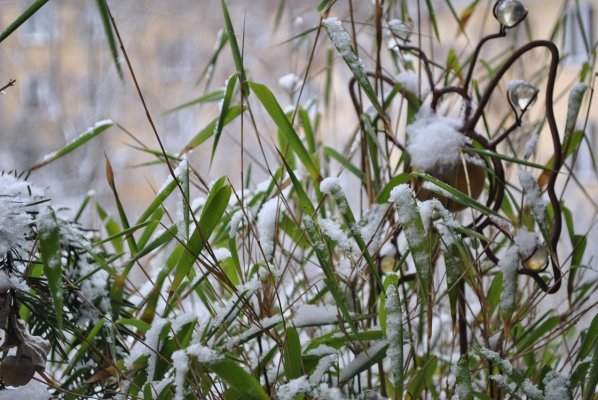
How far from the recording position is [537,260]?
466mm

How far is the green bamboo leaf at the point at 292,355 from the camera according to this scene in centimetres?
42

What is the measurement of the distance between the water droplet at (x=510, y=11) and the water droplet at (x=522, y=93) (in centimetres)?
5

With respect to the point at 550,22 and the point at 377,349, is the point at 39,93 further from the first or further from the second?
the point at 377,349

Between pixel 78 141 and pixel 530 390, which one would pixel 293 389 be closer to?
pixel 530 390

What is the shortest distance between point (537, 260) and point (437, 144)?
0.11 meters

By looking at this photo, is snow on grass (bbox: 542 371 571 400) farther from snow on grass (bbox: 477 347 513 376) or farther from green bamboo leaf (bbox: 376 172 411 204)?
green bamboo leaf (bbox: 376 172 411 204)

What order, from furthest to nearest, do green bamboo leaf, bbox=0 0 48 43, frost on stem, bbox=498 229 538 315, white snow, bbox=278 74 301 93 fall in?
white snow, bbox=278 74 301 93, frost on stem, bbox=498 229 538 315, green bamboo leaf, bbox=0 0 48 43

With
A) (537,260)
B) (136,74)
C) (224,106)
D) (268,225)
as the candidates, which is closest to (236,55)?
(224,106)

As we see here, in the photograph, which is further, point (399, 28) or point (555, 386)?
point (399, 28)

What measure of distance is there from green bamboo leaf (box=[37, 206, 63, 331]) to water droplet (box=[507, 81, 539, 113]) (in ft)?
1.12

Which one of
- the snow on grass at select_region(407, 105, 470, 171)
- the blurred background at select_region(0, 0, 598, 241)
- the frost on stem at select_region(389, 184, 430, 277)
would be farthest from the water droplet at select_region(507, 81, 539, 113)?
the blurred background at select_region(0, 0, 598, 241)

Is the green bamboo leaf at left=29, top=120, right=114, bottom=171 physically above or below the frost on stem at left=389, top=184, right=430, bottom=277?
above

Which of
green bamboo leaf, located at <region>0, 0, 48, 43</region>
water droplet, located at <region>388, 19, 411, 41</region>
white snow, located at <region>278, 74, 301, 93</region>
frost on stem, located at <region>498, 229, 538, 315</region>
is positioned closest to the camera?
green bamboo leaf, located at <region>0, 0, 48, 43</region>

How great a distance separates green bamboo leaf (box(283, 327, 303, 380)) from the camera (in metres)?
0.42
